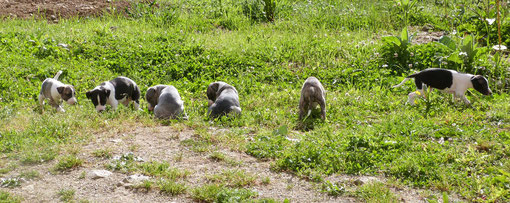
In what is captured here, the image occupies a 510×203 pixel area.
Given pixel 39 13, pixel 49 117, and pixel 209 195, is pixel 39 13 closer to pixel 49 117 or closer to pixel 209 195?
pixel 49 117

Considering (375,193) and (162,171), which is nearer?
(375,193)

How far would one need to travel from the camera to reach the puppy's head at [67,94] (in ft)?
26.3

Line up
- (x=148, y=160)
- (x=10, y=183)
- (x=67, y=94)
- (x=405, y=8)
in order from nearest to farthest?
(x=10, y=183) < (x=148, y=160) < (x=67, y=94) < (x=405, y=8)

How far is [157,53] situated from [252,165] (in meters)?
4.82

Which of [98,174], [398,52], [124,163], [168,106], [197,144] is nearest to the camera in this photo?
[98,174]

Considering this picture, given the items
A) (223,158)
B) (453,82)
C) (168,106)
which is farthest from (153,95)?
(453,82)

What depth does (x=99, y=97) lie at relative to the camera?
26.2 ft

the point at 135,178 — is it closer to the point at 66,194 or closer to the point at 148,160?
the point at 148,160

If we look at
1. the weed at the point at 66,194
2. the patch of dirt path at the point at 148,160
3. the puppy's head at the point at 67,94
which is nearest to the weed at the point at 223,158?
the patch of dirt path at the point at 148,160

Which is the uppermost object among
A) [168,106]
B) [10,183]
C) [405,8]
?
[405,8]

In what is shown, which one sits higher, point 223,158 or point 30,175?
point 30,175

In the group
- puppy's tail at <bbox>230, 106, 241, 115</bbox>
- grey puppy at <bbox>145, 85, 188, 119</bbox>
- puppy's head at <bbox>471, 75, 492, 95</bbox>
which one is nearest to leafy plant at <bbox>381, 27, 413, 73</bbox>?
puppy's head at <bbox>471, 75, 492, 95</bbox>

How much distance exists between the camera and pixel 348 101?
895 centimetres

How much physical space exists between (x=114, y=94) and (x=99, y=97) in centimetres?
30
